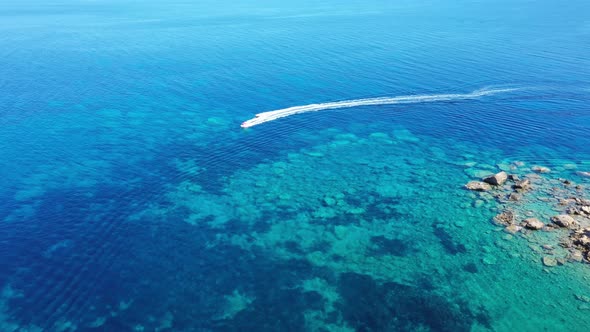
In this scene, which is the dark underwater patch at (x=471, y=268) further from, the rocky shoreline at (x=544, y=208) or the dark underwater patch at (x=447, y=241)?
the rocky shoreline at (x=544, y=208)

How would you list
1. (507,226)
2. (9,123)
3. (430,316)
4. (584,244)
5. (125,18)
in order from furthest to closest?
(125,18) < (9,123) < (507,226) < (584,244) < (430,316)

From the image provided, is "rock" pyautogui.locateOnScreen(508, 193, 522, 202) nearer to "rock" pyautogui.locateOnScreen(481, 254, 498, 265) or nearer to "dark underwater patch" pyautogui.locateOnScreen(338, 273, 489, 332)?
"rock" pyautogui.locateOnScreen(481, 254, 498, 265)

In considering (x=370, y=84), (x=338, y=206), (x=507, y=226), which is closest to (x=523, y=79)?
(x=370, y=84)

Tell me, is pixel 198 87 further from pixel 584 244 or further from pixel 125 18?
pixel 125 18

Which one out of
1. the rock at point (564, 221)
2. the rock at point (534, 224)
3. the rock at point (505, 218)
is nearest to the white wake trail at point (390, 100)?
the rock at point (505, 218)

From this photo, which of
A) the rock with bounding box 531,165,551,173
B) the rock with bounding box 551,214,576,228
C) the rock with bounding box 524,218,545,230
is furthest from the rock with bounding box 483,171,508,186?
the rock with bounding box 551,214,576,228

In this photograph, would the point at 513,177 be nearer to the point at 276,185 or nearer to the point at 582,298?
the point at 582,298

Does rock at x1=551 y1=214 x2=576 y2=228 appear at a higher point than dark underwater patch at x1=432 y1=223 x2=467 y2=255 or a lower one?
higher
